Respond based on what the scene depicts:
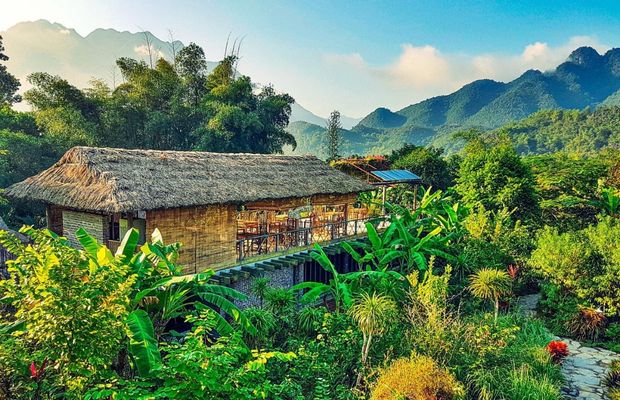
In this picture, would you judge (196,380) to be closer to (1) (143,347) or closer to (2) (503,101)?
(1) (143,347)

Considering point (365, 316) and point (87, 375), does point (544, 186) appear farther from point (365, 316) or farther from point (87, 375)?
point (87, 375)

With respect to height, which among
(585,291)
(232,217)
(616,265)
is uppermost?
(232,217)

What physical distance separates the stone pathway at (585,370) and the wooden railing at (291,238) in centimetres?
785

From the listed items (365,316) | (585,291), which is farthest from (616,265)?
(365,316)

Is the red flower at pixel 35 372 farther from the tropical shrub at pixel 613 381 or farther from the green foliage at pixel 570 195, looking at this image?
the green foliage at pixel 570 195

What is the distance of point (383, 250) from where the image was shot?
45.8ft

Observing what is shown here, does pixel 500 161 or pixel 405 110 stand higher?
pixel 405 110

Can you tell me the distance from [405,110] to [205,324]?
4479 inches

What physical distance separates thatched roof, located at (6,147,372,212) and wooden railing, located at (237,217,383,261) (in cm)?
130

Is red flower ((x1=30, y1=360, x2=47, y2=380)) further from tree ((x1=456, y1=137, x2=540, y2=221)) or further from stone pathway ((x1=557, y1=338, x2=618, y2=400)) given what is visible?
tree ((x1=456, y1=137, x2=540, y2=221))

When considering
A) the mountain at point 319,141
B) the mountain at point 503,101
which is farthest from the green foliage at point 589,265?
the mountain at point 503,101

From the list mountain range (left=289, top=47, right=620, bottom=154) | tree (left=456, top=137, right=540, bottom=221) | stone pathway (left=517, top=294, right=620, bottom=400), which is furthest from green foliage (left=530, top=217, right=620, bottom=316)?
mountain range (left=289, top=47, right=620, bottom=154)

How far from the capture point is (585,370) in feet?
34.9

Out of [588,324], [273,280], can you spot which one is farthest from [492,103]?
[273,280]
